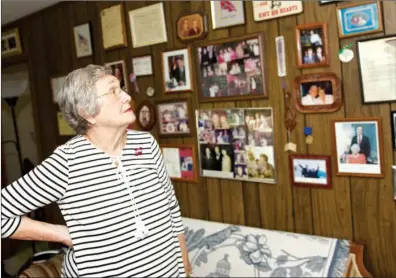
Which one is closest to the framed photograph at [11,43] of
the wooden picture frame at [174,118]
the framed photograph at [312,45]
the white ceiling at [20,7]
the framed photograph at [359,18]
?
the white ceiling at [20,7]

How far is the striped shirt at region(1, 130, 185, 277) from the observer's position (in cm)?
127

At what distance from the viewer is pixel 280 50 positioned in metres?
1.88

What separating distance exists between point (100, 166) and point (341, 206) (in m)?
1.06

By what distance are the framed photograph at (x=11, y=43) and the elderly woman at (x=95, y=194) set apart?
2371 millimetres

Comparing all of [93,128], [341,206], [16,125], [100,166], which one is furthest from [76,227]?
[16,125]

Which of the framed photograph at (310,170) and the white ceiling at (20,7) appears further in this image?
the white ceiling at (20,7)

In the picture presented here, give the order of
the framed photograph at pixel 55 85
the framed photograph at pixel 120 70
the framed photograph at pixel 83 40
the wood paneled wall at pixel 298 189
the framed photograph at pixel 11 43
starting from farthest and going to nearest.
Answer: the framed photograph at pixel 11 43, the framed photograph at pixel 55 85, the framed photograph at pixel 83 40, the framed photograph at pixel 120 70, the wood paneled wall at pixel 298 189

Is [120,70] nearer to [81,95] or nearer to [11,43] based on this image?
[81,95]

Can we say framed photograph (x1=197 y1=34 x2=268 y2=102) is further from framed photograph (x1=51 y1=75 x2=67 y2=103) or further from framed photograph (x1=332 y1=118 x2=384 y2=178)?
framed photograph (x1=51 y1=75 x2=67 y2=103)

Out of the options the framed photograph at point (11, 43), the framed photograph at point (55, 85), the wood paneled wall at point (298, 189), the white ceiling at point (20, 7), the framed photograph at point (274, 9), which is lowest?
the wood paneled wall at point (298, 189)

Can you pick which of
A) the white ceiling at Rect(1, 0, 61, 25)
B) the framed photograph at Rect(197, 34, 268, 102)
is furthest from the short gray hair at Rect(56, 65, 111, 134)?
the white ceiling at Rect(1, 0, 61, 25)

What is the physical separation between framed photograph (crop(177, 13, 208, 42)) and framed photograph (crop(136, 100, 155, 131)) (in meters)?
0.47

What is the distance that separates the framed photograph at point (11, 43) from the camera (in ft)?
11.2

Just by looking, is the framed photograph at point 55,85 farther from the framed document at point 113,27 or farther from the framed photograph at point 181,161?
the framed photograph at point 181,161
